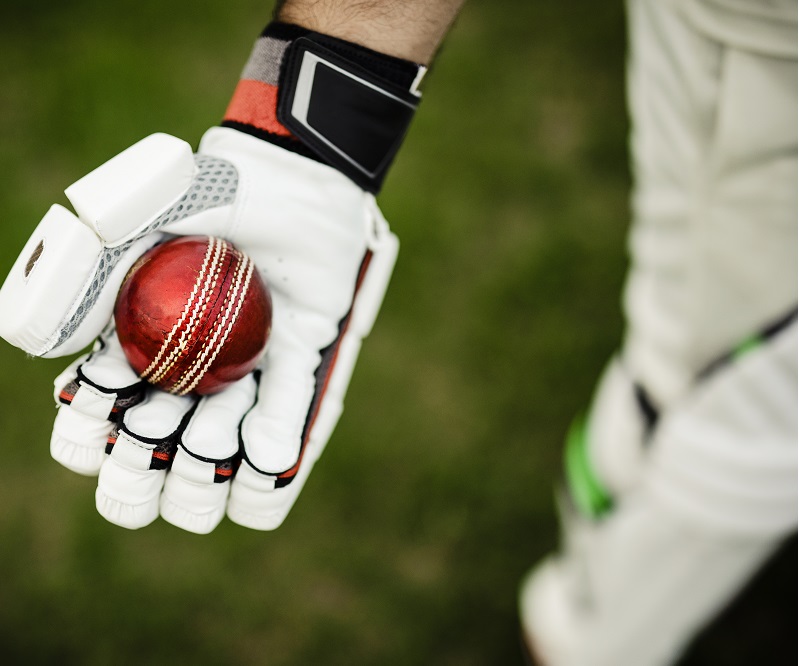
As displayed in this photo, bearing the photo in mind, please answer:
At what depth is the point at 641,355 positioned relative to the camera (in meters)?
1.85

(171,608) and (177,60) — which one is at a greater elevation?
(177,60)

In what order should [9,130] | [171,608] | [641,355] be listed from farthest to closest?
[9,130] < [171,608] < [641,355]

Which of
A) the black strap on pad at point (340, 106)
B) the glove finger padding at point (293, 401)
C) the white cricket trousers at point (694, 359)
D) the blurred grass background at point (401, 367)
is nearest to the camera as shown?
A: the black strap on pad at point (340, 106)

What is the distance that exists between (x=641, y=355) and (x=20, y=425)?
2.03m

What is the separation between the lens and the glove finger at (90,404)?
4.09 feet

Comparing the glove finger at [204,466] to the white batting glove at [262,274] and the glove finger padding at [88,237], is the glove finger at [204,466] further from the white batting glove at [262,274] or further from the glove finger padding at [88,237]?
the glove finger padding at [88,237]

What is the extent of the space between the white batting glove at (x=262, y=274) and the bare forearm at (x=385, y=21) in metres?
0.24

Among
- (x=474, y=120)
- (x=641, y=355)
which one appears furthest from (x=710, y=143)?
Answer: (x=474, y=120)

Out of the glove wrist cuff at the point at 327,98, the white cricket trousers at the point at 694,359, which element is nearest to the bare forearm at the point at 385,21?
the glove wrist cuff at the point at 327,98

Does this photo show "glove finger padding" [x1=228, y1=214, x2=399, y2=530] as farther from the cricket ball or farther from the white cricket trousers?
the white cricket trousers

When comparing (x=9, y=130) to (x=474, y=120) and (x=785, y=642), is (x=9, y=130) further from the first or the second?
(x=785, y=642)

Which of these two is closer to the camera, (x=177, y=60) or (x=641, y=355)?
(x=641, y=355)

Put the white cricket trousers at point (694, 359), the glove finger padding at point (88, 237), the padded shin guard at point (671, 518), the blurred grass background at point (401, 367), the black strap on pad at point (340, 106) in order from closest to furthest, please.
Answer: the glove finger padding at point (88, 237), the black strap on pad at point (340, 106), the white cricket trousers at point (694, 359), the padded shin guard at point (671, 518), the blurred grass background at point (401, 367)

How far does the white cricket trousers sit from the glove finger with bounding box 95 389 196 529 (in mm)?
1137
